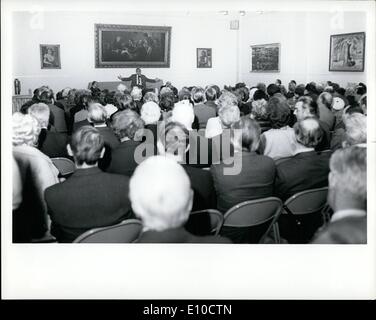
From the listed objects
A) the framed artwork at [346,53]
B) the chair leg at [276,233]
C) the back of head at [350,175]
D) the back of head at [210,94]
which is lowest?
the chair leg at [276,233]

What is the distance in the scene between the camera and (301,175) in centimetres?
300

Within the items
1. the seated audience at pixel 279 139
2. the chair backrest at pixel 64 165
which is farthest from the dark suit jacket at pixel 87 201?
the seated audience at pixel 279 139

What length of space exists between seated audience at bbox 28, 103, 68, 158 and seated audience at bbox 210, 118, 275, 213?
5.54ft

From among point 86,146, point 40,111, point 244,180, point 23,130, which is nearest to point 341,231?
point 244,180

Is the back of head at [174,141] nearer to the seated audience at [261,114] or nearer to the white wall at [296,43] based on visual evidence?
the seated audience at [261,114]

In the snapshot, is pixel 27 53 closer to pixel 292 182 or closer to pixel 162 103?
pixel 162 103

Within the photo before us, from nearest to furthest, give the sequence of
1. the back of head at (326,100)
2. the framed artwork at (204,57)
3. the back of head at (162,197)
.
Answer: the back of head at (162,197) < the back of head at (326,100) < the framed artwork at (204,57)

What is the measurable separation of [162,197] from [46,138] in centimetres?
239

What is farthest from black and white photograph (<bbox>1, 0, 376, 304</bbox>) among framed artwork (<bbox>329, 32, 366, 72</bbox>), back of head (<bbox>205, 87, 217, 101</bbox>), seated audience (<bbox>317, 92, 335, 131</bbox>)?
framed artwork (<bbox>329, 32, 366, 72</bbox>)

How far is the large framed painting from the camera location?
11.0 m

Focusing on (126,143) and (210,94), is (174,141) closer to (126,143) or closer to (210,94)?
(126,143)

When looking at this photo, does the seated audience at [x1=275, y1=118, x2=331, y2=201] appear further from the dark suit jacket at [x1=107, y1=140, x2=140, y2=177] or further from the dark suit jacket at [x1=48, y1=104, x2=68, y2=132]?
the dark suit jacket at [x1=48, y1=104, x2=68, y2=132]

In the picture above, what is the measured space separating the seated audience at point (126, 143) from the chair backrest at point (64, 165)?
40 centimetres

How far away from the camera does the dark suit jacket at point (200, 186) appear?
2.79 metres
